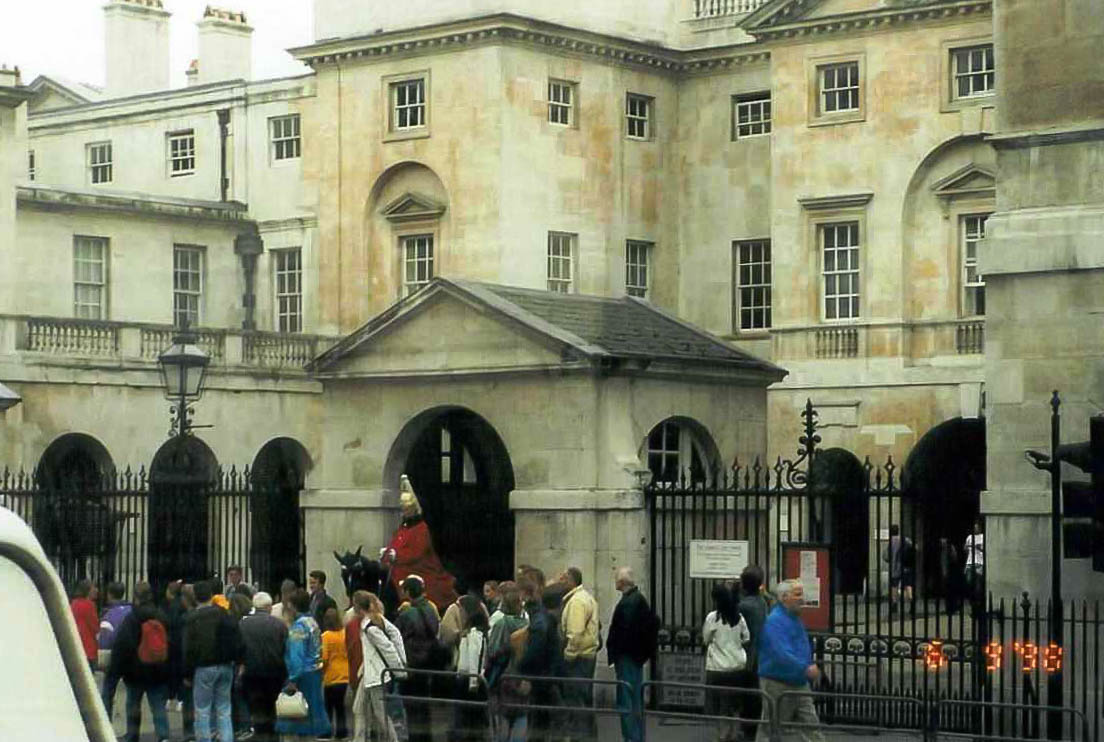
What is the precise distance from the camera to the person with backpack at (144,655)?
19.2 meters

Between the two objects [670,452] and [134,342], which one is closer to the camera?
[670,452]

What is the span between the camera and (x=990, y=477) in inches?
797

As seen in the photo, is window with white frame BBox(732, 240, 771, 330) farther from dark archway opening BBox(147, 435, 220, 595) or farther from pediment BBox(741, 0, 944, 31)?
dark archway opening BBox(147, 435, 220, 595)

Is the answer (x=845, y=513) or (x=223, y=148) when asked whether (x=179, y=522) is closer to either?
(x=845, y=513)

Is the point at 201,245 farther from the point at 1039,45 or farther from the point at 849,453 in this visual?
the point at 1039,45

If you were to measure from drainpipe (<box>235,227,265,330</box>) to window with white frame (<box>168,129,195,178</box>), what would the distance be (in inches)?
127

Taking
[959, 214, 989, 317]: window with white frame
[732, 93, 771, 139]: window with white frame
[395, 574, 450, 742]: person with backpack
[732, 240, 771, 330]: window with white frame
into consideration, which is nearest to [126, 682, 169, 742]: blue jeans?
[395, 574, 450, 742]: person with backpack

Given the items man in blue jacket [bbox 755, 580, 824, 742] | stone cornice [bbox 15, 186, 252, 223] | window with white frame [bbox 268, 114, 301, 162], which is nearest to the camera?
man in blue jacket [bbox 755, 580, 824, 742]

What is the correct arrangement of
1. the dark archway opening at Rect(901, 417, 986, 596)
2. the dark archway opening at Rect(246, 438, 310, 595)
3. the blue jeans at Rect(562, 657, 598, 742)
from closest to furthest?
1. the blue jeans at Rect(562, 657, 598, 742)
2. the dark archway opening at Rect(246, 438, 310, 595)
3. the dark archway opening at Rect(901, 417, 986, 596)

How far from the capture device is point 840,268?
44344mm

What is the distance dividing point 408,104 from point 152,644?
30043 millimetres

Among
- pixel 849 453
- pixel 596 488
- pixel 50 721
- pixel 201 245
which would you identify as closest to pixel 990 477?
pixel 596 488

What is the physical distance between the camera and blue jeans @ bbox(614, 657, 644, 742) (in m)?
16.9

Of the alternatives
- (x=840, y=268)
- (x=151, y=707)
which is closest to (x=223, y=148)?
(x=840, y=268)
